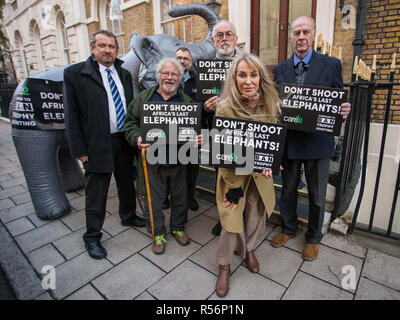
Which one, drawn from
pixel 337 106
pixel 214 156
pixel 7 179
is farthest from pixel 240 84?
pixel 7 179

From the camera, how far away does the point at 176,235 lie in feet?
9.50

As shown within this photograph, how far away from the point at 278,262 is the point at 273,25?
16.9ft

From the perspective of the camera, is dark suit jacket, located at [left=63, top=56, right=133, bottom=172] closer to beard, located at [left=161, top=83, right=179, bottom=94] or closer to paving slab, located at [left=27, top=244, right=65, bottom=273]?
beard, located at [left=161, top=83, right=179, bottom=94]

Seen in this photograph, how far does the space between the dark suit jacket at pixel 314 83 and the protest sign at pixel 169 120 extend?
2.95ft

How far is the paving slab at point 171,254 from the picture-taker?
99.4 inches

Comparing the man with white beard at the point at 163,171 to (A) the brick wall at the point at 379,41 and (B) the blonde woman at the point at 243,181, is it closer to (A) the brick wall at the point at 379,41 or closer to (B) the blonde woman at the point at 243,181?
(B) the blonde woman at the point at 243,181

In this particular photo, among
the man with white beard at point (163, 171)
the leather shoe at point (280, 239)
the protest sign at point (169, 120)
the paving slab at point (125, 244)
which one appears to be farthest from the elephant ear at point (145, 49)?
the leather shoe at point (280, 239)

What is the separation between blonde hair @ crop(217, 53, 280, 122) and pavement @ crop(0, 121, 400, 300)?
57.3 inches


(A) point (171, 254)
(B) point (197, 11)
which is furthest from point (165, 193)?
(B) point (197, 11)

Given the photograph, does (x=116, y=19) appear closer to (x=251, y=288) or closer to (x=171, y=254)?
(x=171, y=254)

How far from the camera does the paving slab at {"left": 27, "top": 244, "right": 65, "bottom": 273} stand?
258cm

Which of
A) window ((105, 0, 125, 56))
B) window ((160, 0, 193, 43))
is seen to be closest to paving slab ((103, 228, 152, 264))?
window ((160, 0, 193, 43))

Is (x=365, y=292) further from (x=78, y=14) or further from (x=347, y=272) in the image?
(x=78, y=14)

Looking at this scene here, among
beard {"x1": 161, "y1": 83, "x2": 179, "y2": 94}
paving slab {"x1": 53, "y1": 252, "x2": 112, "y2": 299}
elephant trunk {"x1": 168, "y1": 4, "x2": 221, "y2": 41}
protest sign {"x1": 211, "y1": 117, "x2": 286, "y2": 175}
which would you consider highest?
elephant trunk {"x1": 168, "y1": 4, "x2": 221, "y2": 41}
